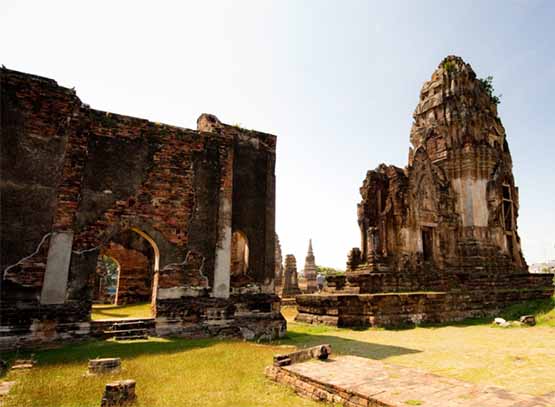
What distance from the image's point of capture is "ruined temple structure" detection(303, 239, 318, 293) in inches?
1292

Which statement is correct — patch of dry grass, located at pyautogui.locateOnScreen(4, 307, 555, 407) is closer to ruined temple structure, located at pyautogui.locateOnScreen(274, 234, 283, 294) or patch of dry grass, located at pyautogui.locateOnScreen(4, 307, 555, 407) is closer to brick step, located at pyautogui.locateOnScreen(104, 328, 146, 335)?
brick step, located at pyautogui.locateOnScreen(104, 328, 146, 335)

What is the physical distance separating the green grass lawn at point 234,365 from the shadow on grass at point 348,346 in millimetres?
21

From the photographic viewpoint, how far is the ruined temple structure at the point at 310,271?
32.8 m

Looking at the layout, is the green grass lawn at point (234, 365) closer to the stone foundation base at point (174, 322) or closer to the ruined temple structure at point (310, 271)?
the stone foundation base at point (174, 322)

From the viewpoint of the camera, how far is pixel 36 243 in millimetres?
8062

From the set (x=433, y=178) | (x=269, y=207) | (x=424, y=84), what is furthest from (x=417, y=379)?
(x=424, y=84)

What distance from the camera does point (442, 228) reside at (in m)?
17.5

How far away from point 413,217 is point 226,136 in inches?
364

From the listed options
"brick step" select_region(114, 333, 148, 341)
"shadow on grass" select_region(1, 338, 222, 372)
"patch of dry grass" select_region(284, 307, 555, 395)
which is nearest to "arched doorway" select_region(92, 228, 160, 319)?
"patch of dry grass" select_region(284, 307, 555, 395)

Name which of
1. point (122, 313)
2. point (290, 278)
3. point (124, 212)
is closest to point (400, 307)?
point (122, 313)

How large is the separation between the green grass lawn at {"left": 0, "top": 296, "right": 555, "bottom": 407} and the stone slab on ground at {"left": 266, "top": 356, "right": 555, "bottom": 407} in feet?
0.76

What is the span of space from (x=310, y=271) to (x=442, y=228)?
18.8 meters

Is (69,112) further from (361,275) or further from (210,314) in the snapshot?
(361,275)

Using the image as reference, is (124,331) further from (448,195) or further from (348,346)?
(448,195)
